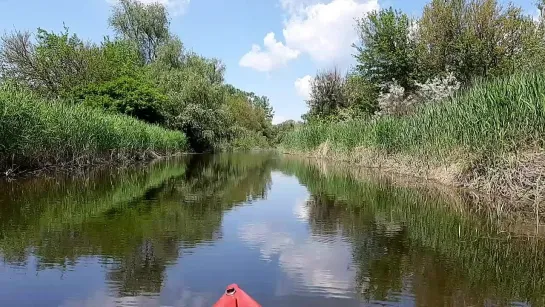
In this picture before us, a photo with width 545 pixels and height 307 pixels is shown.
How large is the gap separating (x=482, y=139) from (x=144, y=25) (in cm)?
4025

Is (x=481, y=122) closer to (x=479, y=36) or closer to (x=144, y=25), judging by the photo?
(x=479, y=36)

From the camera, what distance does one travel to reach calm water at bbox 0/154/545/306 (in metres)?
4.08

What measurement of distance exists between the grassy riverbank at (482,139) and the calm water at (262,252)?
2.96ft

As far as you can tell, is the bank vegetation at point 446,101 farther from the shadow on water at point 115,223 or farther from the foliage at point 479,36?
the shadow on water at point 115,223

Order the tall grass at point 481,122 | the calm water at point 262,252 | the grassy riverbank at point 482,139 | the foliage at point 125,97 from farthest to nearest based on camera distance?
the foliage at point 125,97 < the tall grass at point 481,122 < the grassy riverbank at point 482,139 < the calm water at point 262,252

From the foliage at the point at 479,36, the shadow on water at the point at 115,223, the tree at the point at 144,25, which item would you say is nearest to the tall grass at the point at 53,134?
the shadow on water at the point at 115,223

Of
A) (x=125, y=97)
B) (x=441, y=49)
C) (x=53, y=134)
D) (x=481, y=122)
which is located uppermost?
(x=441, y=49)

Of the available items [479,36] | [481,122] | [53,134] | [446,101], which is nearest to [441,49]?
[479,36]

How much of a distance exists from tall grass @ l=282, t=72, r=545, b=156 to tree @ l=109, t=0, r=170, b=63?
33.2 metres

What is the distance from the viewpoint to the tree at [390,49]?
2631 centimetres

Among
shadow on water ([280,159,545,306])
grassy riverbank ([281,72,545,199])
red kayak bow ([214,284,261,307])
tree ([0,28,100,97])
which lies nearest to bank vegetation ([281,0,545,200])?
grassy riverbank ([281,72,545,199])

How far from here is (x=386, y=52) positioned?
87.5ft

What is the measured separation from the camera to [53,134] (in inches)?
546

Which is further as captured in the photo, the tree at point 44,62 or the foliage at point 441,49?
the tree at point 44,62
